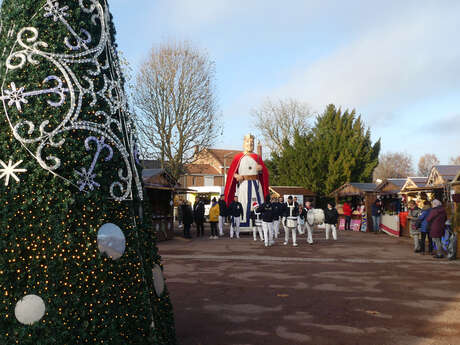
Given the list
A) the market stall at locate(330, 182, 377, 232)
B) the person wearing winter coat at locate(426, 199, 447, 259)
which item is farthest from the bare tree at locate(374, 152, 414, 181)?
the person wearing winter coat at locate(426, 199, 447, 259)

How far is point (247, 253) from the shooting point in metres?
13.1

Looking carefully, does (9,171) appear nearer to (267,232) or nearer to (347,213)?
(267,232)

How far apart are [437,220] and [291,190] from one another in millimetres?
25303

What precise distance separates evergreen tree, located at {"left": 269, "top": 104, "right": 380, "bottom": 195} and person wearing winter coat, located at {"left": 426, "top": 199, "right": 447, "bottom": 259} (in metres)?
25.2

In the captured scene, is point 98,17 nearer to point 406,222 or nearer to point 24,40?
point 24,40

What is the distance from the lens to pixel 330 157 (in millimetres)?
38281

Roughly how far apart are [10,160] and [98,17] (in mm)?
1547

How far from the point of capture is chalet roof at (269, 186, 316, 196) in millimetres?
36562

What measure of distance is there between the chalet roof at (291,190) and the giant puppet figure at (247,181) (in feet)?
50.7

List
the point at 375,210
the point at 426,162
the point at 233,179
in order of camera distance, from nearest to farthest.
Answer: the point at 233,179, the point at 375,210, the point at 426,162

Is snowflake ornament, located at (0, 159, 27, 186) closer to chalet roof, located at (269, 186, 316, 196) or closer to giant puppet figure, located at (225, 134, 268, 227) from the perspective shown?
giant puppet figure, located at (225, 134, 268, 227)

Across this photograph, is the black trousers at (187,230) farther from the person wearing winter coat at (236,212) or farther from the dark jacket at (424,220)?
the dark jacket at (424,220)

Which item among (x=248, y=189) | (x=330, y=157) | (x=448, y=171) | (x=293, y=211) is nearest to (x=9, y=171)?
(x=293, y=211)

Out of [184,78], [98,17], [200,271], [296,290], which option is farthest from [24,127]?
[184,78]
